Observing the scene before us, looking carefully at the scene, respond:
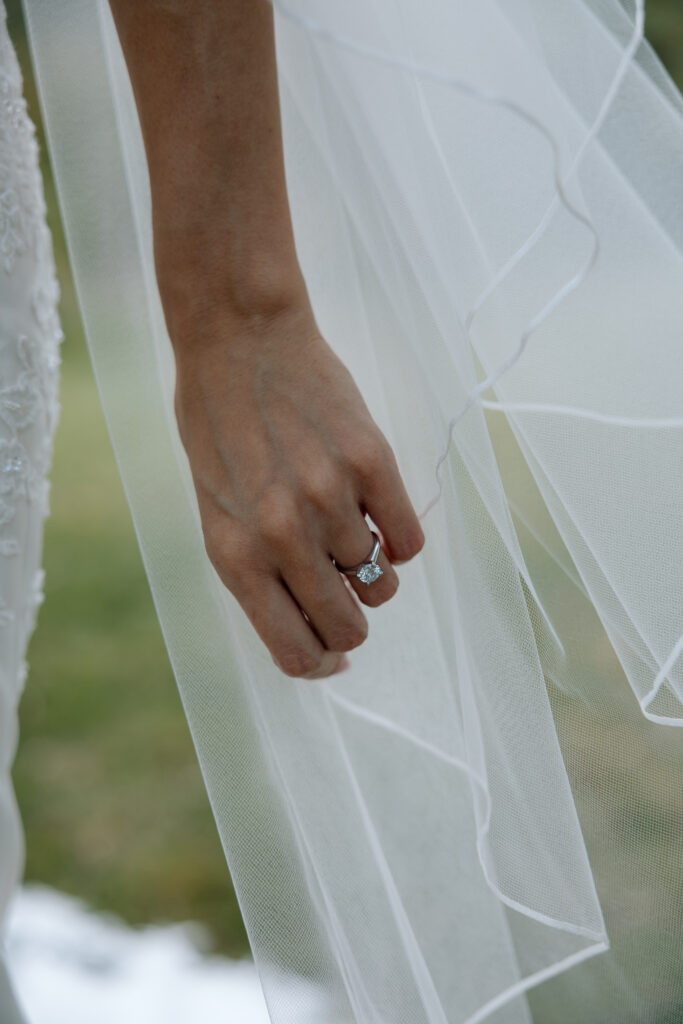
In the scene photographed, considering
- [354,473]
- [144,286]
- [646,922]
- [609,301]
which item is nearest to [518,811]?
[646,922]

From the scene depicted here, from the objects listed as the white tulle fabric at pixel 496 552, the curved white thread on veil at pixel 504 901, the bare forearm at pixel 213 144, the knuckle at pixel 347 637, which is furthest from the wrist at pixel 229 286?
the curved white thread on veil at pixel 504 901

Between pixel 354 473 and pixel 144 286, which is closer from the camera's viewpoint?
pixel 354 473

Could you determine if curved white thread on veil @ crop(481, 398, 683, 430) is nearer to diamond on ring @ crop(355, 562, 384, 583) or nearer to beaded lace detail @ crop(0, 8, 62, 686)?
diamond on ring @ crop(355, 562, 384, 583)

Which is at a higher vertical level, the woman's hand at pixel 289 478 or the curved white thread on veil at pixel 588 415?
the woman's hand at pixel 289 478

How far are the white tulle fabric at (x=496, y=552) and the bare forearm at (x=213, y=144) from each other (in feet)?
0.21

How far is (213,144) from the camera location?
75cm

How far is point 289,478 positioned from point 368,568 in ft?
0.32

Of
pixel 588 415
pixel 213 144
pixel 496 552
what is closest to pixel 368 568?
pixel 496 552

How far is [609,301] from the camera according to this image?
0.81 metres

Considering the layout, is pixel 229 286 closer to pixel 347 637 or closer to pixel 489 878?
pixel 347 637

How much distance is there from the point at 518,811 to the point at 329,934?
0.63 ft

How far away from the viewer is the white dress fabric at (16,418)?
36.2 inches

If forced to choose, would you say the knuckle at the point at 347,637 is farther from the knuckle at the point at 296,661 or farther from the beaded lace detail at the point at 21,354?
the beaded lace detail at the point at 21,354

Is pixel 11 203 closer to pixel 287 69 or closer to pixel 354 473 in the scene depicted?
pixel 287 69
